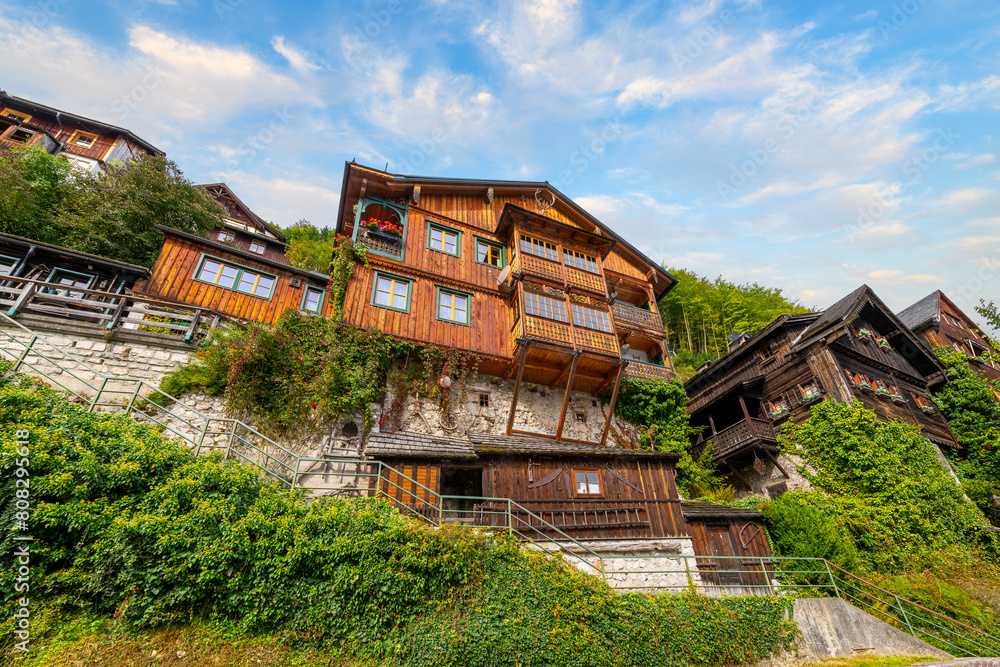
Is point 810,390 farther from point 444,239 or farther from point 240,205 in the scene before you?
point 240,205

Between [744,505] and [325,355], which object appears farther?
[744,505]

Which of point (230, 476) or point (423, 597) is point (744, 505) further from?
point (230, 476)

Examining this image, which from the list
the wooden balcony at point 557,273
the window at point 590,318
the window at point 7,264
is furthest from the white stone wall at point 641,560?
the window at point 7,264

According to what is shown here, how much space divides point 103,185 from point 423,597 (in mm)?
22266

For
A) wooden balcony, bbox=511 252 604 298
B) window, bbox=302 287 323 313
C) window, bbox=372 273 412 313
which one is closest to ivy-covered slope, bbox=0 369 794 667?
window, bbox=372 273 412 313

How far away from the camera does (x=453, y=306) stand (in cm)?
1594

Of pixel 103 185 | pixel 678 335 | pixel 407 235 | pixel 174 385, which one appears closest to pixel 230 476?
pixel 174 385

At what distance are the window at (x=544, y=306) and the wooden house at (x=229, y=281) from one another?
285 inches

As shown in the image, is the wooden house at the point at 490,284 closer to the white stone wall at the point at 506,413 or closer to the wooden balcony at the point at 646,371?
the wooden balcony at the point at 646,371

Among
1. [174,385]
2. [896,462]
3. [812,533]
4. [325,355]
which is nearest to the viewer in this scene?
[174,385]

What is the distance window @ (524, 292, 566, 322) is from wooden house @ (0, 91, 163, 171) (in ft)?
87.2

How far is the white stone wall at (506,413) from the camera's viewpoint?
13.8 m

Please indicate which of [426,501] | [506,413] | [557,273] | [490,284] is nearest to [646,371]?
[557,273]

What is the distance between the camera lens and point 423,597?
22.1 feet
